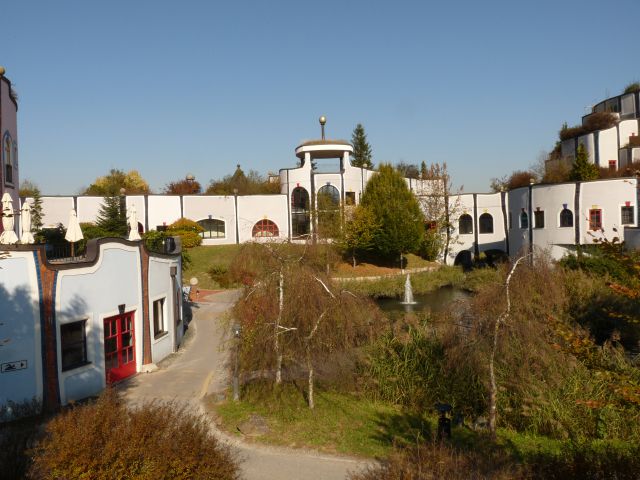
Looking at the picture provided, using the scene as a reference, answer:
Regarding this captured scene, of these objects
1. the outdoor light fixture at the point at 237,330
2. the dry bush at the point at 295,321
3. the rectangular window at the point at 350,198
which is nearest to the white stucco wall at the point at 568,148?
the rectangular window at the point at 350,198

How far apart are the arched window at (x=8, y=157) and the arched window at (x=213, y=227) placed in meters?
26.2

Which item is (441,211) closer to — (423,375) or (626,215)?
(626,215)

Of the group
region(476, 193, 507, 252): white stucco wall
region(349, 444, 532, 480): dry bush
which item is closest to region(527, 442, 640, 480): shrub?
region(349, 444, 532, 480): dry bush

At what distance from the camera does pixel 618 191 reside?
29562 millimetres

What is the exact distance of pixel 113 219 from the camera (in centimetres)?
3519

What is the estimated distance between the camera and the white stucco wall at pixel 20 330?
1004 cm

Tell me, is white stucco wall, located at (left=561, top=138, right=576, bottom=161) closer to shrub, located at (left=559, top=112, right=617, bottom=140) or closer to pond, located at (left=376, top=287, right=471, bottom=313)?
shrub, located at (left=559, top=112, right=617, bottom=140)

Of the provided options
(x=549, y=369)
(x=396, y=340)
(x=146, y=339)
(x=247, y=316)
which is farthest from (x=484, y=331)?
(x=146, y=339)

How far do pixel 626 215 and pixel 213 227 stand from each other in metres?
29.6

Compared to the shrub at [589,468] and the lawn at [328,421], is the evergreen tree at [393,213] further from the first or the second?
the shrub at [589,468]

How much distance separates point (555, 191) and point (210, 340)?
24097 mm

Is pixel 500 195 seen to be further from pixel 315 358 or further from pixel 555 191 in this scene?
pixel 315 358

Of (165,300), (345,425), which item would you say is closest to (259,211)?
(165,300)

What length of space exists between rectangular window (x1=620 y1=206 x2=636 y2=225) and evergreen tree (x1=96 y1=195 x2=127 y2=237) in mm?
30665
